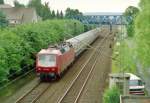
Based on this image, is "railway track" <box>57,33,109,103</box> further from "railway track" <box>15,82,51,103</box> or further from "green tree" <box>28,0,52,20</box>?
"green tree" <box>28,0,52,20</box>

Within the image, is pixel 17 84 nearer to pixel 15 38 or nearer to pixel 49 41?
pixel 15 38

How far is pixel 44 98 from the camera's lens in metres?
34.2

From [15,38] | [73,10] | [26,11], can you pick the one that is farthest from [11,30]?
[73,10]

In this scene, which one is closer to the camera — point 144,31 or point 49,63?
point 144,31

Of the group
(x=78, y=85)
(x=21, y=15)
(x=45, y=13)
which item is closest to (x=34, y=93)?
(x=78, y=85)

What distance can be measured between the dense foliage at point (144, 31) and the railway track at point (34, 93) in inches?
423

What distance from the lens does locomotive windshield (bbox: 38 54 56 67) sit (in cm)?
4112

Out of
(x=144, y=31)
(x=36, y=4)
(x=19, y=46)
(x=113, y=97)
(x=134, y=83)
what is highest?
(x=36, y=4)

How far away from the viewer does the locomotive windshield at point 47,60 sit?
4112 centimetres

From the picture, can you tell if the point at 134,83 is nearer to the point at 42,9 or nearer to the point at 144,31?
the point at 144,31

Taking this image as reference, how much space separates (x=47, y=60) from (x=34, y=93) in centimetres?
598

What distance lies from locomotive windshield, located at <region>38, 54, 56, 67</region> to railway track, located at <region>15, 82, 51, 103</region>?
6.16 ft

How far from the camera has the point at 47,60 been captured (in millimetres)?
41312

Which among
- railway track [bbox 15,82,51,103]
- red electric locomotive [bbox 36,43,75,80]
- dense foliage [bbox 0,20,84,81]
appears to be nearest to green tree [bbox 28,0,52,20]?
dense foliage [bbox 0,20,84,81]
